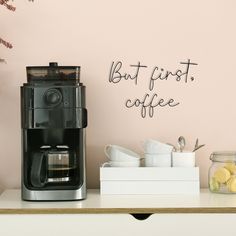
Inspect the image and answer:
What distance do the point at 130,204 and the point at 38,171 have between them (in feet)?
1.07

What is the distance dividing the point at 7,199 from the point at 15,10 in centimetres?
73

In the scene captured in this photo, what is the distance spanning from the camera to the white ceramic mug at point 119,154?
2271mm

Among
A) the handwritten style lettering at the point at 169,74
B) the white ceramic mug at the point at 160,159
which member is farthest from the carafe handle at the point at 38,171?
the handwritten style lettering at the point at 169,74

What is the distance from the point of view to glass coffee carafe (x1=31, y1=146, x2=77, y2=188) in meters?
2.10

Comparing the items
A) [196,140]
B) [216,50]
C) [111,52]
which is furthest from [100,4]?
[196,140]

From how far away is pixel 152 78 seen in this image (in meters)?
2.42

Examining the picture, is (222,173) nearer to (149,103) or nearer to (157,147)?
(157,147)

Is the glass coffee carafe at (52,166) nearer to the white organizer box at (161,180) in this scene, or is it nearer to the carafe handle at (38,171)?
the carafe handle at (38,171)

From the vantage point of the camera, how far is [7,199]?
86.6 inches

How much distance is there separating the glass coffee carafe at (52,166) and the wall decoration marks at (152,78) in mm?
380

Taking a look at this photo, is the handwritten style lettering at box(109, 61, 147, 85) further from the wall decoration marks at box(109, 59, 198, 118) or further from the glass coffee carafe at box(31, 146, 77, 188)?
the glass coffee carafe at box(31, 146, 77, 188)

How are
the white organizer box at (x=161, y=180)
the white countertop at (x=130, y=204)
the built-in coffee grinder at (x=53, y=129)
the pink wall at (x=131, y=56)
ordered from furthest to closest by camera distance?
the pink wall at (x=131, y=56), the white organizer box at (x=161, y=180), the built-in coffee grinder at (x=53, y=129), the white countertop at (x=130, y=204)
